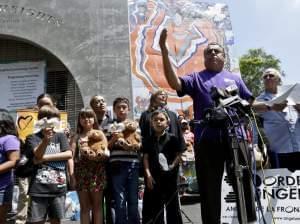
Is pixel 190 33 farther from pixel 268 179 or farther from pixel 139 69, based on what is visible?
pixel 268 179

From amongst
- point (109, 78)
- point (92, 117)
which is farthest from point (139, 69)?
point (92, 117)

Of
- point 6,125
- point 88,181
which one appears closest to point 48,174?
point 88,181

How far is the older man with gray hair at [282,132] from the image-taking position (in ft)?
18.1

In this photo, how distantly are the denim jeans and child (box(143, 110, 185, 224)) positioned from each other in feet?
0.62

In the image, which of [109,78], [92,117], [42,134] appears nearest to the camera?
[42,134]

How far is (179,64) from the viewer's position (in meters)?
12.7

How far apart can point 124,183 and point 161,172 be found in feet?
1.48

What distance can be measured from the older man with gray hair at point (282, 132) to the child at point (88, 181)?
199 centimetres

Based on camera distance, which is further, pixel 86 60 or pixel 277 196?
pixel 86 60

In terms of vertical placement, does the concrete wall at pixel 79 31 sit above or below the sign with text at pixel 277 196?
above

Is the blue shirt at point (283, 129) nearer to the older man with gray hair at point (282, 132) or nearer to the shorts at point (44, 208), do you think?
the older man with gray hair at point (282, 132)

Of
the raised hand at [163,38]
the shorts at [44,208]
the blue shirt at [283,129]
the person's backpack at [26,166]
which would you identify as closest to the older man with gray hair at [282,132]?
the blue shirt at [283,129]

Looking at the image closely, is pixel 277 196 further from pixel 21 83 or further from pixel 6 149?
pixel 21 83

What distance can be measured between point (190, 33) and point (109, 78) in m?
2.59
